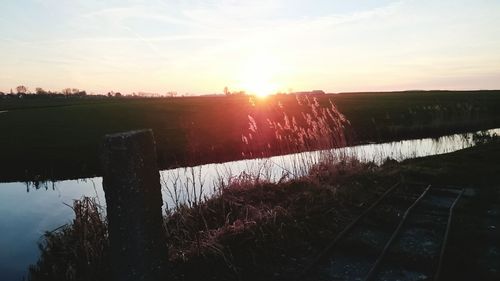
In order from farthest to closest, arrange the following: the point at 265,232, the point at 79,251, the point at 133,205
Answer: the point at 79,251 < the point at 265,232 < the point at 133,205

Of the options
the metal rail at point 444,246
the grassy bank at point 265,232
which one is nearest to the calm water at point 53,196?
the grassy bank at point 265,232

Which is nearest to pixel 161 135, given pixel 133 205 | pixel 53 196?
pixel 53 196

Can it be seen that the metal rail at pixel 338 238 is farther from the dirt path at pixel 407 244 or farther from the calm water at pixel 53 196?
the calm water at pixel 53 196

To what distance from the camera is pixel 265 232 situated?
8023mm

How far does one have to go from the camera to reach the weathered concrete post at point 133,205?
4.48m

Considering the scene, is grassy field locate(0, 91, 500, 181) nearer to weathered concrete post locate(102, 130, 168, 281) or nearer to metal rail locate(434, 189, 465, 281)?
metal rail locate(434, 189, 465, 281)

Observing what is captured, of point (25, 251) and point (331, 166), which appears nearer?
point (25, 251)

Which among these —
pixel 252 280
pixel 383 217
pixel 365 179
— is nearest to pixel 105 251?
pixel 252 280

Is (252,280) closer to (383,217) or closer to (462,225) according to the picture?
(383,217)

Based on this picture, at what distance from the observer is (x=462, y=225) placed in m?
8.45

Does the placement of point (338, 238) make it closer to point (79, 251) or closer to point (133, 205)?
point (133, 205)

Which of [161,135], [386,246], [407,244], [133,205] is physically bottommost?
[407,244]

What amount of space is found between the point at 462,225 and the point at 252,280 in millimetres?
4660

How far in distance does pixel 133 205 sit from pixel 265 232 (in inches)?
154
